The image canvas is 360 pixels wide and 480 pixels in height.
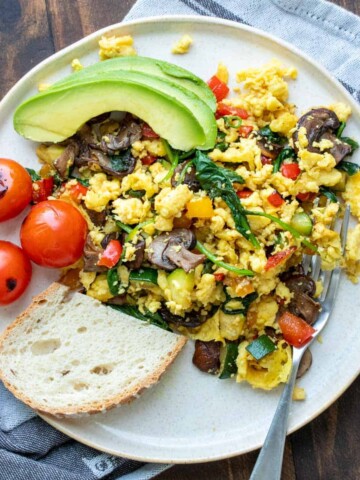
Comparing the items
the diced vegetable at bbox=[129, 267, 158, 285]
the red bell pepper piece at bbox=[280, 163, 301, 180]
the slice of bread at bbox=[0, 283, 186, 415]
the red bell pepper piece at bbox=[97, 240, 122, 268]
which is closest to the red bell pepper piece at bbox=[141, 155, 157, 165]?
the red bell pepper piece at bbox=[97, 240, 122, 268]

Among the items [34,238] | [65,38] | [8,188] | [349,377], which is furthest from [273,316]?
[65,38]

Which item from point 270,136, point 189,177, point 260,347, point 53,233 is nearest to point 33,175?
point 53,233

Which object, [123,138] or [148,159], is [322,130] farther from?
[123,138]

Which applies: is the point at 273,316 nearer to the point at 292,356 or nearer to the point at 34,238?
the point at 292,356

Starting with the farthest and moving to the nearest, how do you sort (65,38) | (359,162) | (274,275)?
(65,38), (359,162), (274,275)

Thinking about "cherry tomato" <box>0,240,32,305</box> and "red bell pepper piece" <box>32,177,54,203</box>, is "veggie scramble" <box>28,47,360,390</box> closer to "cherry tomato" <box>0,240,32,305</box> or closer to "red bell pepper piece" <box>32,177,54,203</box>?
"red bell pepper piece" <box>32,177,54,203</box>

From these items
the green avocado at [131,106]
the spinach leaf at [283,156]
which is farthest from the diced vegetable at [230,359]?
the green avocado at [131,106]
